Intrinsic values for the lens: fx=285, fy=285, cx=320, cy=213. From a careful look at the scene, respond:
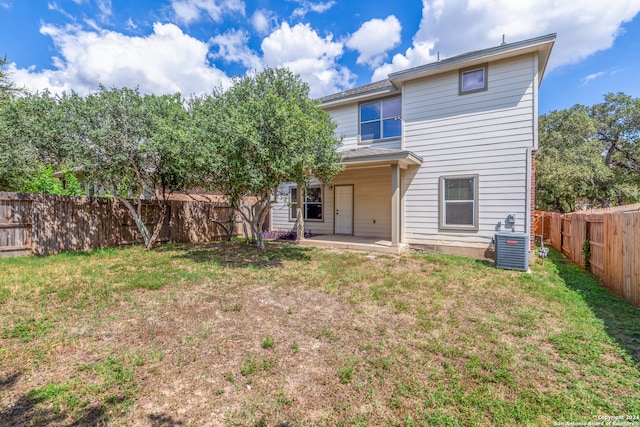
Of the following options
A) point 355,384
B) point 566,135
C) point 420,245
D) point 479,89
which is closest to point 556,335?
point 355,384

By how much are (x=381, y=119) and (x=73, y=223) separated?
1024 centimetres

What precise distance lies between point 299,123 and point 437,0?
26.5 ft

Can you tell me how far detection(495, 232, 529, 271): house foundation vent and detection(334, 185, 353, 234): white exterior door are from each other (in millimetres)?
5443

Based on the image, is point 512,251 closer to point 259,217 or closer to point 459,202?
point 459,202

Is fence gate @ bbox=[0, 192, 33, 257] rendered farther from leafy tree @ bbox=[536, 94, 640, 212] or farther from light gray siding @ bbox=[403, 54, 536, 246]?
leafy tree @ bbox=[536, 94, 640, 212]

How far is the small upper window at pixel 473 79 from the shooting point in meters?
8.23

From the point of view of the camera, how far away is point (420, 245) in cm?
918

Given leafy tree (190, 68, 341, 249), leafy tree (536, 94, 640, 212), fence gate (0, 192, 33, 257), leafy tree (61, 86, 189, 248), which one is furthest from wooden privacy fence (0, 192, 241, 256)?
leafy tree (536, 94, 640, 212)

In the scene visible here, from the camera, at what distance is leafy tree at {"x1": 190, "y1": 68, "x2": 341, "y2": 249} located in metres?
6.15

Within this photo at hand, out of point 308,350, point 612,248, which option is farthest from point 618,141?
point 308,350

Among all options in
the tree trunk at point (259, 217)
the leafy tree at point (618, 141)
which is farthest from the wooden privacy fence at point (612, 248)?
the leafy tree at point (618, 141)

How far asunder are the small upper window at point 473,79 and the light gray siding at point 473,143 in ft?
0.49

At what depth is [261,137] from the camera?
6176 millimetres

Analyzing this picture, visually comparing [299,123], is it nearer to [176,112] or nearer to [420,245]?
[176,112]
